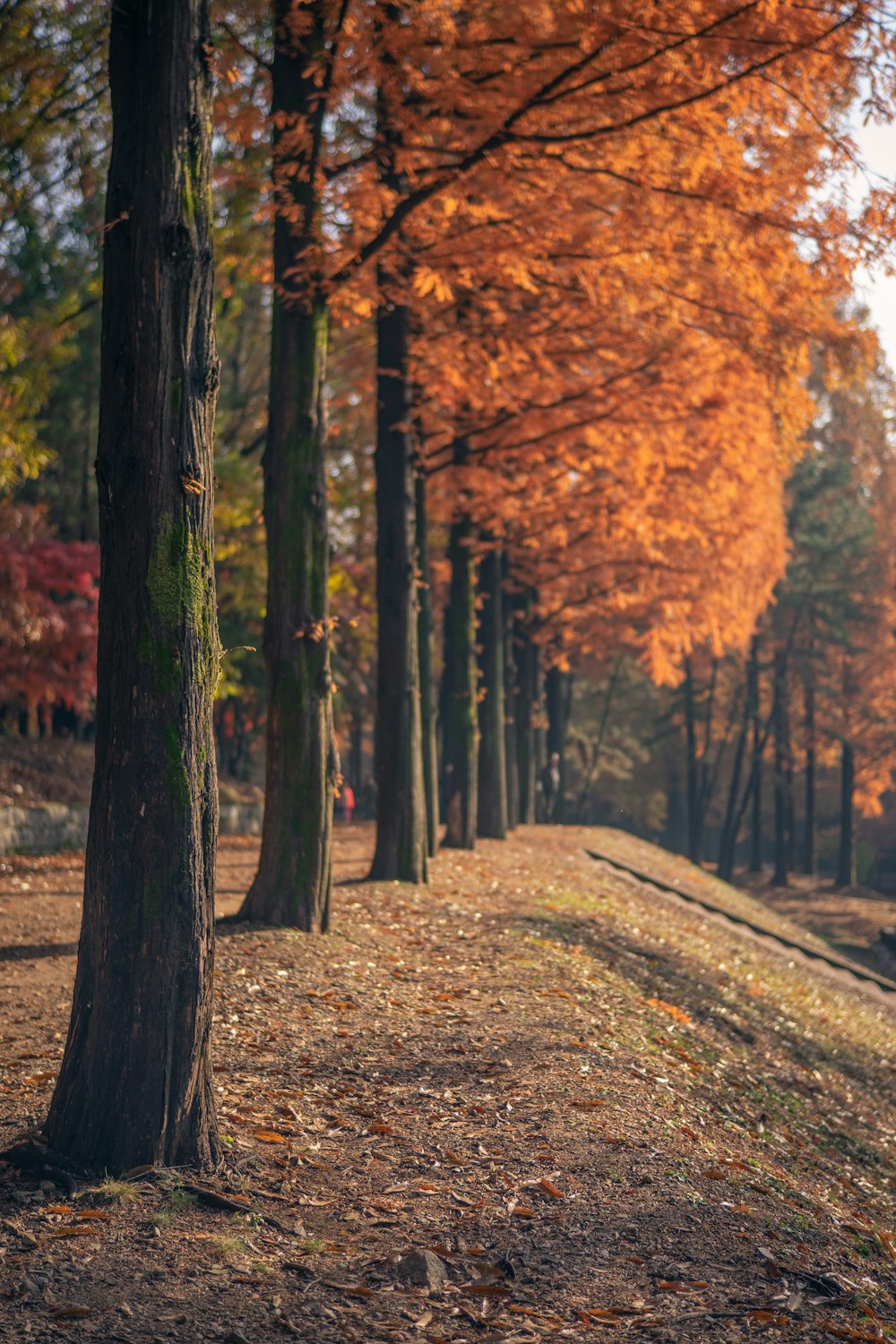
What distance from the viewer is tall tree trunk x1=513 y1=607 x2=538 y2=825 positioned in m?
23.2

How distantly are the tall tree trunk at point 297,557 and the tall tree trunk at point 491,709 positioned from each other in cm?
931

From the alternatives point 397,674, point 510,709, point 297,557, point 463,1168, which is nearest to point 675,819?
point 510,709

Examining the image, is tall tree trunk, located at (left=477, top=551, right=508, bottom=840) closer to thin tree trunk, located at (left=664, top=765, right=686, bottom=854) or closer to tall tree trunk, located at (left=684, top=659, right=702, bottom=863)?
tall tree trunk, located at (left=684, top=659, right=702, bottom=863)

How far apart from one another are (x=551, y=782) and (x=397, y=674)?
678 inches

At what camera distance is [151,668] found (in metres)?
4.38

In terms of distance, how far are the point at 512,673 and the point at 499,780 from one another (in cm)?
485

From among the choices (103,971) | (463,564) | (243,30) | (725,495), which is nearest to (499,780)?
(463,564)

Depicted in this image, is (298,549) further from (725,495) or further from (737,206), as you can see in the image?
(725,495)

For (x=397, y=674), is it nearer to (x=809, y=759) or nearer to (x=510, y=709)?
(x=510, y=709)

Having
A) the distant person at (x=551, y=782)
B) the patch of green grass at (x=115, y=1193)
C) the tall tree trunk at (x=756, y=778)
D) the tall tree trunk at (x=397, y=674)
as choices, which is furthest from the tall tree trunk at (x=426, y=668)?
the tall tree trunk at (x=756, y=778)

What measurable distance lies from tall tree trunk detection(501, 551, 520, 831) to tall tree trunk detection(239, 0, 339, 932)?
12.1 m

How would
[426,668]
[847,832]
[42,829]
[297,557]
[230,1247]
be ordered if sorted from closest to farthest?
[230,1247], [297,557], [426,668], [42,829], [847,832]

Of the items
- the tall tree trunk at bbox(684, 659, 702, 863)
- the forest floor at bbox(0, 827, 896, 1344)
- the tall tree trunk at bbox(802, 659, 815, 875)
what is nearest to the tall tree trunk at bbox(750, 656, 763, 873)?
the tall tree trunk at bbox(802, 659, 815, 875)

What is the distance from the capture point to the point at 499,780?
18562 mm
